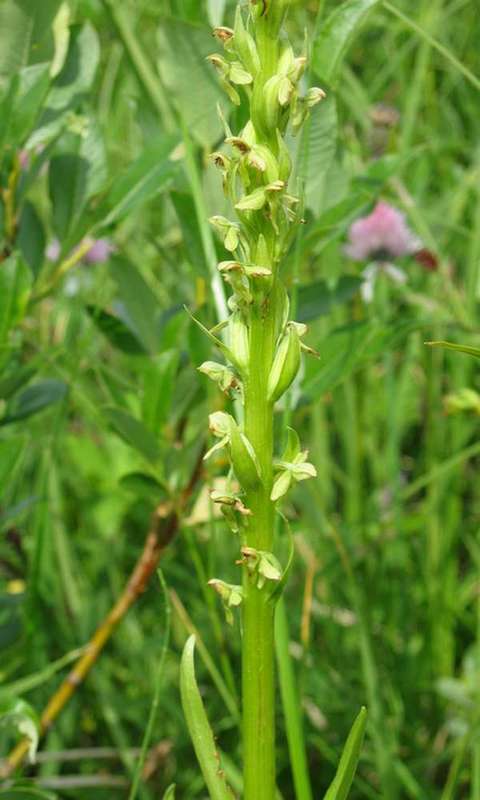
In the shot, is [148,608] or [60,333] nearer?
[148,608]

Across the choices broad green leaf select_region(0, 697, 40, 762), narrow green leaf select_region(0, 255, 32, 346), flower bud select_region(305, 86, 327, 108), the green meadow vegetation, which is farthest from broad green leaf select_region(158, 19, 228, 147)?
broad green leaf select_region(0, 697, 40, 762)

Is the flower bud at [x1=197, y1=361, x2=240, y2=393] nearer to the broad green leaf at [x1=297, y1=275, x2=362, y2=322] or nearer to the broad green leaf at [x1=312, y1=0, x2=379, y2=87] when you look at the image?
the broad green leaf at [x1=312, y1=0, x2=379, y2=87]

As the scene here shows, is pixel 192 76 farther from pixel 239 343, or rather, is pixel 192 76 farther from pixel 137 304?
pixel 239 343

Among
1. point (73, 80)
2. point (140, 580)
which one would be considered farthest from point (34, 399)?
point (73, 80)

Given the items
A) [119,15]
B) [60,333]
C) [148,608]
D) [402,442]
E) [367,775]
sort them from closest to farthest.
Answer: [119,15], [367,775], [148,608], [60,333], [402,442]

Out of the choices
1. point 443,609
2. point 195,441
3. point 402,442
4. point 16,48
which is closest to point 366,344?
point 195,441

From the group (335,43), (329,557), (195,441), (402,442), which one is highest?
(335,43)

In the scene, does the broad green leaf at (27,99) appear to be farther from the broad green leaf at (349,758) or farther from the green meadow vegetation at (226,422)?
the broad green leaf at (349,758)

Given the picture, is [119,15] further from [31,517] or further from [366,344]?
[31,517]
